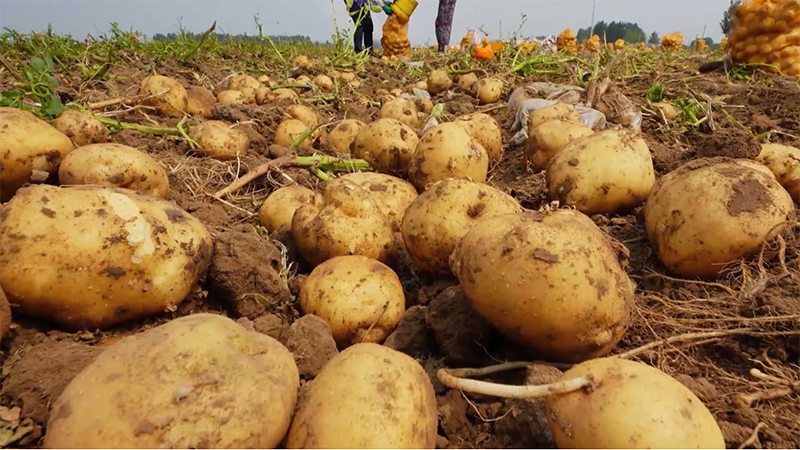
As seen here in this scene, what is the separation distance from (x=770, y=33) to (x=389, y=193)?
465 centimetres

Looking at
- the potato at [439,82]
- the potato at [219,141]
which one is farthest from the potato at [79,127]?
the potato at [439,82]

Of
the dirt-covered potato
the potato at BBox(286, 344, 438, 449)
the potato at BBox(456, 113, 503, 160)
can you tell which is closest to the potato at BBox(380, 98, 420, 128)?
the potato at BBox(456, 113, 503, 160)

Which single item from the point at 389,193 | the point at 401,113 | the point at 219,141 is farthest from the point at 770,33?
the point at 219,141

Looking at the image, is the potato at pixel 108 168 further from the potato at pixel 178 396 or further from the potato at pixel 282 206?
the potato at pixel 178 396

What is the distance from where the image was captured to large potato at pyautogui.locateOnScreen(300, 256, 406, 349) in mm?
1979

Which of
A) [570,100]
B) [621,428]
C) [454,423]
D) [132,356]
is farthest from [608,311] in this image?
[570,100]

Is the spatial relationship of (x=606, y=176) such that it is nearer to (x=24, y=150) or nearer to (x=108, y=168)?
(x=108, y=168)

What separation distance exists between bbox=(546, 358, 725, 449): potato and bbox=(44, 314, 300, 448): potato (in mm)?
761

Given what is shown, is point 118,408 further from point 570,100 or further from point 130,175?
point 570,100

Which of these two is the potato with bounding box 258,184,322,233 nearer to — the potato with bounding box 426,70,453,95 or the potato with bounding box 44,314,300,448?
the potato with bounding box 44,314,300,448

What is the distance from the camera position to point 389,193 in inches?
111

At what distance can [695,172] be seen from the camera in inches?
84.1

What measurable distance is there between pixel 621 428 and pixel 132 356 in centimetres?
125

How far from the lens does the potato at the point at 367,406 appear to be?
128 centimetres
